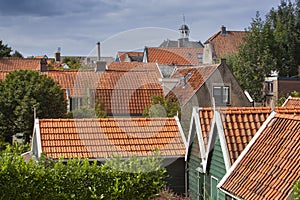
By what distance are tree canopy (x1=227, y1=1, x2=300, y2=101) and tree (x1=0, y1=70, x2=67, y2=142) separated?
23.1 meters

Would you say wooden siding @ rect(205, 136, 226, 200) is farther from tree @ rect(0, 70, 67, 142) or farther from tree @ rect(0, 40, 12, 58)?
tree @ rect(0, 40, 12, 58)

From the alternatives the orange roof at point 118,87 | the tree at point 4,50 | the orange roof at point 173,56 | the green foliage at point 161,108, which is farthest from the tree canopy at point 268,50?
the tree at point 4,50

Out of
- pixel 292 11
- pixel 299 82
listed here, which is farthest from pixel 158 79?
pixel 292 11

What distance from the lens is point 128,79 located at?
3356cm

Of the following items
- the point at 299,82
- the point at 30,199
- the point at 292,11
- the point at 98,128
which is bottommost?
the point at 30,199

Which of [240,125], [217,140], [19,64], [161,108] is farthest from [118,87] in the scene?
[19,64]

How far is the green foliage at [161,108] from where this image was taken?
2434 centimetres

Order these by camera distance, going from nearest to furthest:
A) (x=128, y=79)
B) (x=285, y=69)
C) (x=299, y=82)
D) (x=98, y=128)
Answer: (x=98, y=128) → (x=128, y=79) → (x=299, y=82) → (x=285, y=69)

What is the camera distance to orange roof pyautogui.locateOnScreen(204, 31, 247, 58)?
59688mm

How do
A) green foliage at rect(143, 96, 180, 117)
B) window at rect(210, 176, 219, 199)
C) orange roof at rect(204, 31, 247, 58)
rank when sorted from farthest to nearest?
orange roof at rect(204, 31, 247, 58)
green foliage at rect(143, 96, 180, 117)
window at rect(210, 176, 219, 199)

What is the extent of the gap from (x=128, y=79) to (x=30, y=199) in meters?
22.1

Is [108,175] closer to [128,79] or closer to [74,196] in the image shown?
[74,196]

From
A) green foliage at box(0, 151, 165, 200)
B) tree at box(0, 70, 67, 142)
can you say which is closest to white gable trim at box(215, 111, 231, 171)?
green foliage at box(0, 151, 165, 200)

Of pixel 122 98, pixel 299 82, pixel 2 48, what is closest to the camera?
pixel 122 98
